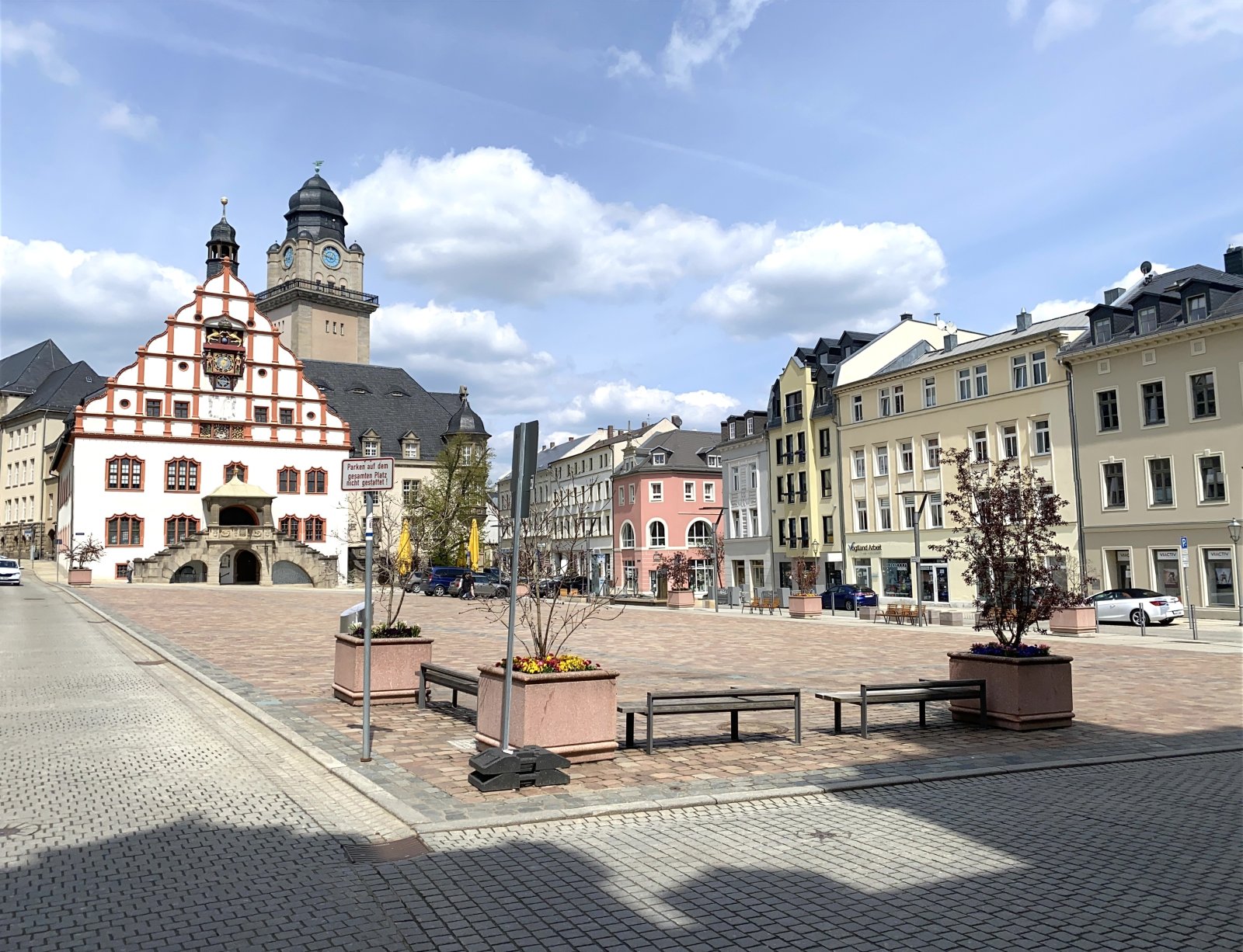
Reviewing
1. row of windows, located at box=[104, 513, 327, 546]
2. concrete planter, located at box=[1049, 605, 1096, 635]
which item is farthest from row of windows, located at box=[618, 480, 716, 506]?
concrete planter, located at box=[1049, 605, 1096, 635]

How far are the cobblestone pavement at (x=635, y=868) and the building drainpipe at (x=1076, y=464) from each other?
115 ft

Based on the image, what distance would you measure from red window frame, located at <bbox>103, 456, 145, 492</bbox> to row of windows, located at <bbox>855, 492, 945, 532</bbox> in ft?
145

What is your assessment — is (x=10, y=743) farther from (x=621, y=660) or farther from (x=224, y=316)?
(x=224, y=316)

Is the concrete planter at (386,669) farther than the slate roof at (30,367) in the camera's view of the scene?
No

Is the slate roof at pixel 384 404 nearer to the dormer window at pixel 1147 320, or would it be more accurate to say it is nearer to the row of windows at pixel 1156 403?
the row of windows at pixel 1156 403

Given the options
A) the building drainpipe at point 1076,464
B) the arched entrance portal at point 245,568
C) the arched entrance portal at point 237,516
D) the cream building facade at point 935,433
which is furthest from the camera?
the arched entrance portal at point 237,516

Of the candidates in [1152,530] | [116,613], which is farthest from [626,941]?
[1152,530]

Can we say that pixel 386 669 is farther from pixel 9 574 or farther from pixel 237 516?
pixel 237 516

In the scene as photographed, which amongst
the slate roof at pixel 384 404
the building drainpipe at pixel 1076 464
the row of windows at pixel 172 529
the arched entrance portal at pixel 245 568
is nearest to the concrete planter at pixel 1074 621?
the building drainpipe at pixel 1076 464

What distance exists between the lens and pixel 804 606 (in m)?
37.8

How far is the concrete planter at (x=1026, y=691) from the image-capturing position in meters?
11.2

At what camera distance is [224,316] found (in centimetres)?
6606

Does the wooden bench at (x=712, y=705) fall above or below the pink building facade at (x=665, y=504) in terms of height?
below

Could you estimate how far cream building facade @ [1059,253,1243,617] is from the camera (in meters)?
36.6
